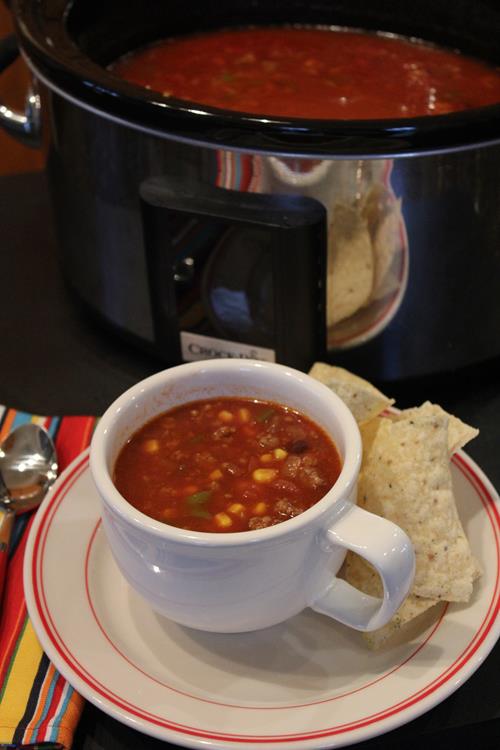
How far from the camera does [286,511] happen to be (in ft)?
2.91

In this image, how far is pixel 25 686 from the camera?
0.94m

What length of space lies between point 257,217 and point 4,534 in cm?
48

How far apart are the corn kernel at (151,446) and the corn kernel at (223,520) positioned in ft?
0.40

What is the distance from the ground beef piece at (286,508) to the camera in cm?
88

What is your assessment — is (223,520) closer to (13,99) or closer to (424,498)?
(424,498)

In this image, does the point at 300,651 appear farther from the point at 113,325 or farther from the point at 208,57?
the point at 208,57

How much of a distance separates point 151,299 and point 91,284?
125 mm

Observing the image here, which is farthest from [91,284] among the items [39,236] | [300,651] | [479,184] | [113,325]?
[300,651]

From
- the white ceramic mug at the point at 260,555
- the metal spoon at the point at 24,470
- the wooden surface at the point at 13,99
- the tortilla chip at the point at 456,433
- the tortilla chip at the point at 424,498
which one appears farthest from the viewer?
the wooden surface at the point at 13,99

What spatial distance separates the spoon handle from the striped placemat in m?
0.01

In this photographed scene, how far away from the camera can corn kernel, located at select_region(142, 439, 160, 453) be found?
97cm

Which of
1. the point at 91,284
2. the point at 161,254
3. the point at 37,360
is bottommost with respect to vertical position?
the point at 37,360

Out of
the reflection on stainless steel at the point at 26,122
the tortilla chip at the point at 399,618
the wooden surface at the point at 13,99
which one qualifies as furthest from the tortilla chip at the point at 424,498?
the wooden surface at the point at 13,99

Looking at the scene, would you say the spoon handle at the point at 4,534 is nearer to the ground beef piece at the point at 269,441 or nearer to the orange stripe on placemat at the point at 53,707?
the orange stripe on placemat at the point at 53,707
